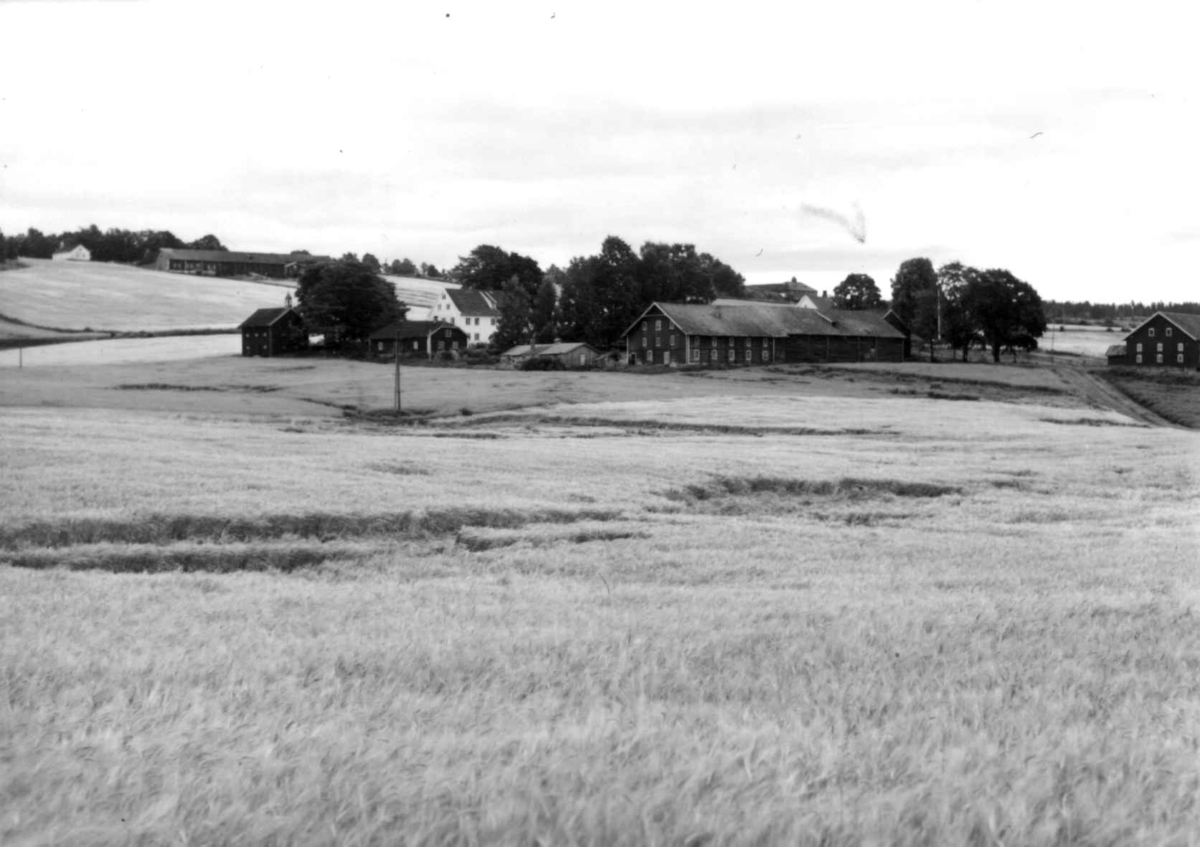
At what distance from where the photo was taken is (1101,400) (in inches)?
3314

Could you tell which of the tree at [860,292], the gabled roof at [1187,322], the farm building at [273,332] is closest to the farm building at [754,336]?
the gabled roof at [1187,322]

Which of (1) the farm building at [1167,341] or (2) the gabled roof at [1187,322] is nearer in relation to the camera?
(2) the gabled roof at [1187,322]

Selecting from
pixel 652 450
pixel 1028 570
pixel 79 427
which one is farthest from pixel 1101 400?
pixel 1028 570

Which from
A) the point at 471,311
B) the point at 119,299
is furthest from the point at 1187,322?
the point at 119,299

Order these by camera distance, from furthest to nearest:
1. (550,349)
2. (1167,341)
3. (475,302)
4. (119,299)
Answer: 1. (119,299)
2. (475,302)
3. (550,349)
4. (1167,341)

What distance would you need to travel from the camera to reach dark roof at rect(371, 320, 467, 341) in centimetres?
13388

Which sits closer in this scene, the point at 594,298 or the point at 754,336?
the point at 754,336

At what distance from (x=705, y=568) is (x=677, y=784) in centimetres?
1255

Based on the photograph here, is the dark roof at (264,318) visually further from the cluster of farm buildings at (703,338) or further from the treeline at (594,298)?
the treeline at (594,298)

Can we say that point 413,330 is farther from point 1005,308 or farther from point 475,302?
point 1005,308

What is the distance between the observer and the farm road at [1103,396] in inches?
2965

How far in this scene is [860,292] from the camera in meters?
185

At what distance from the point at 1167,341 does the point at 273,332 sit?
297ft

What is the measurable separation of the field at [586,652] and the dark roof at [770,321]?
92.3 m
